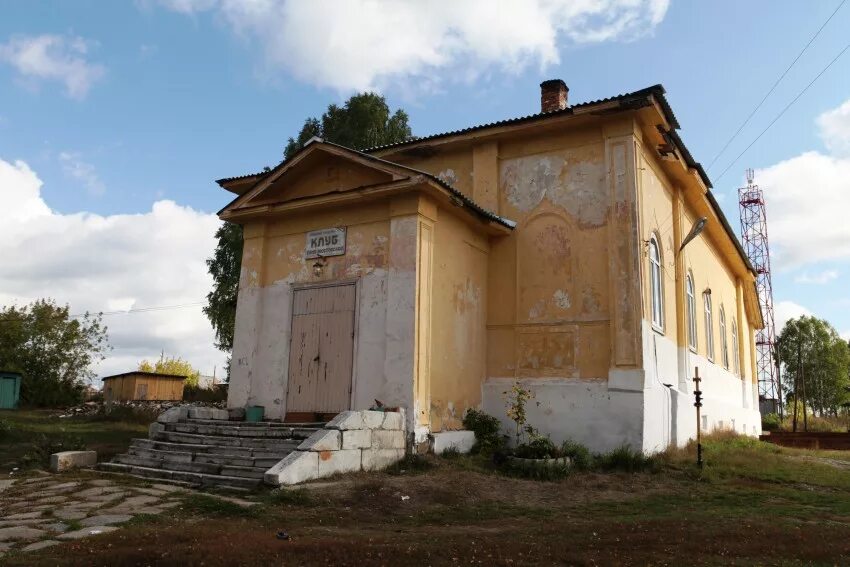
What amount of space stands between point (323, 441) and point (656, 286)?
26.9 ft

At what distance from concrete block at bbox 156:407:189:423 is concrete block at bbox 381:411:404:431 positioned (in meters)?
3.92

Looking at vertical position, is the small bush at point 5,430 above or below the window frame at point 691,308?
below

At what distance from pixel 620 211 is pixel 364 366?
5.56 m

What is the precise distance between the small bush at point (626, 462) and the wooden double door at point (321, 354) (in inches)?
176

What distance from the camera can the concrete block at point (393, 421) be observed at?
34.0 feet

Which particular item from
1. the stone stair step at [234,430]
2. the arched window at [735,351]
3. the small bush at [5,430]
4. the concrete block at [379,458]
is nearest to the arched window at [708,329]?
the arched window at [735,351]

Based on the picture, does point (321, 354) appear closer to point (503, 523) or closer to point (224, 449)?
point (224, 449)

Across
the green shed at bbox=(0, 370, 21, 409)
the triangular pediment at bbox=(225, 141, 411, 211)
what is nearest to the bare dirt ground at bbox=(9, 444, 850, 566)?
the triangular pediment at bbox=(225, 141, 411, 211)

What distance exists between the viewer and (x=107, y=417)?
20016mm

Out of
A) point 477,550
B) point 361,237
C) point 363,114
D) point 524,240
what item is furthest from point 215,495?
point 363,114

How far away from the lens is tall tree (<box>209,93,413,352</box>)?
25.9 m

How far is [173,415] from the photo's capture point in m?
11.7

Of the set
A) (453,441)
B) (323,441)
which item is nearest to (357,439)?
(323,441)

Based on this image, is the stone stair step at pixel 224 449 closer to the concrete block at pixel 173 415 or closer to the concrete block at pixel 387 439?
the concrete block at pixel 173 415
